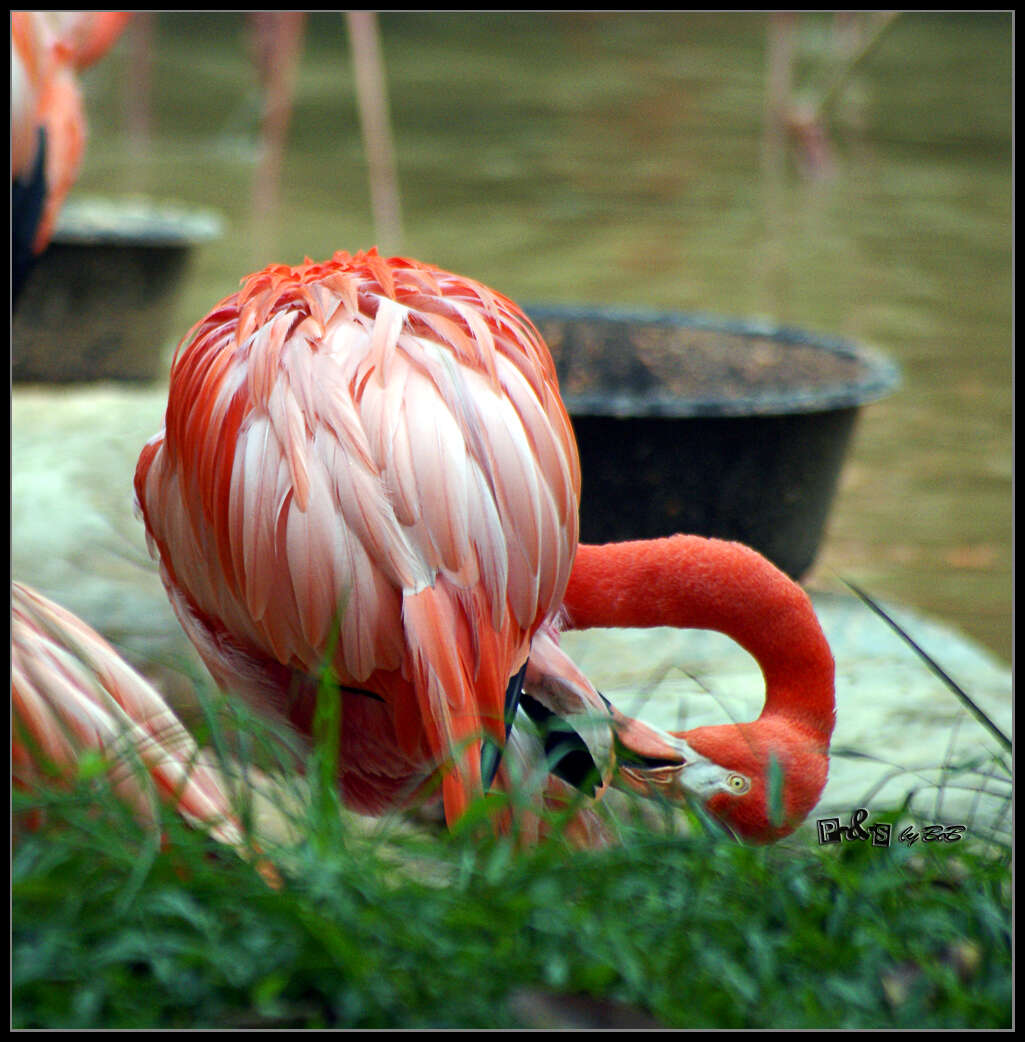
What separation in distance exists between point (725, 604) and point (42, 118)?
184cm

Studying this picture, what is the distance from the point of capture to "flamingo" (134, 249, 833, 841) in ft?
4.00

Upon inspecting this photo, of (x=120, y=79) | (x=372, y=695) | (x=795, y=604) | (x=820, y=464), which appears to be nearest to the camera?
(x=372, y=695)

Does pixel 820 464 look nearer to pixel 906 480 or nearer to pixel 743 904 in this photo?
pixel 906 480

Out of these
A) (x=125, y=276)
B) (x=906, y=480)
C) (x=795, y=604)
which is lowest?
(x=906, y=480)

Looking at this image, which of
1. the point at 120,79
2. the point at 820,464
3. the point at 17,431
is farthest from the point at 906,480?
the point at 120,79

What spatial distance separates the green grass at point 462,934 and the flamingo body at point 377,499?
30cm

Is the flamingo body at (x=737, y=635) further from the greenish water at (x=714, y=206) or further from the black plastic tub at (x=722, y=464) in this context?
the greenish water at (x=714, y=206)

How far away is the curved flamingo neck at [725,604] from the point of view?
1476 millimetres

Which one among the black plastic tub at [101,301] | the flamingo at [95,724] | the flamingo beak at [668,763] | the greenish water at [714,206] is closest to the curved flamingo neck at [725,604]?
the flamingo beak at [668,763]

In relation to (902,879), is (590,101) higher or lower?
higher

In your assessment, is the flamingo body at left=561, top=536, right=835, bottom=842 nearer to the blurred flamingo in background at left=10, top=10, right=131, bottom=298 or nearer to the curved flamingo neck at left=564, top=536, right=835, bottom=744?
the curved flamingo neck at left=564, top=536, right=835, bottom=744

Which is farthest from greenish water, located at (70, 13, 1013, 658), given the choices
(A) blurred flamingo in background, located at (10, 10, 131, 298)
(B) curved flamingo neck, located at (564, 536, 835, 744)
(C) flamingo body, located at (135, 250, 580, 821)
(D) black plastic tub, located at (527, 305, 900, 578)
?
(A) blurred flamingo in background, located at (10, 10, 131, 298)

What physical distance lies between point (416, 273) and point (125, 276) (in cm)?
254

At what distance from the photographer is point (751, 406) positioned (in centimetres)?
216
